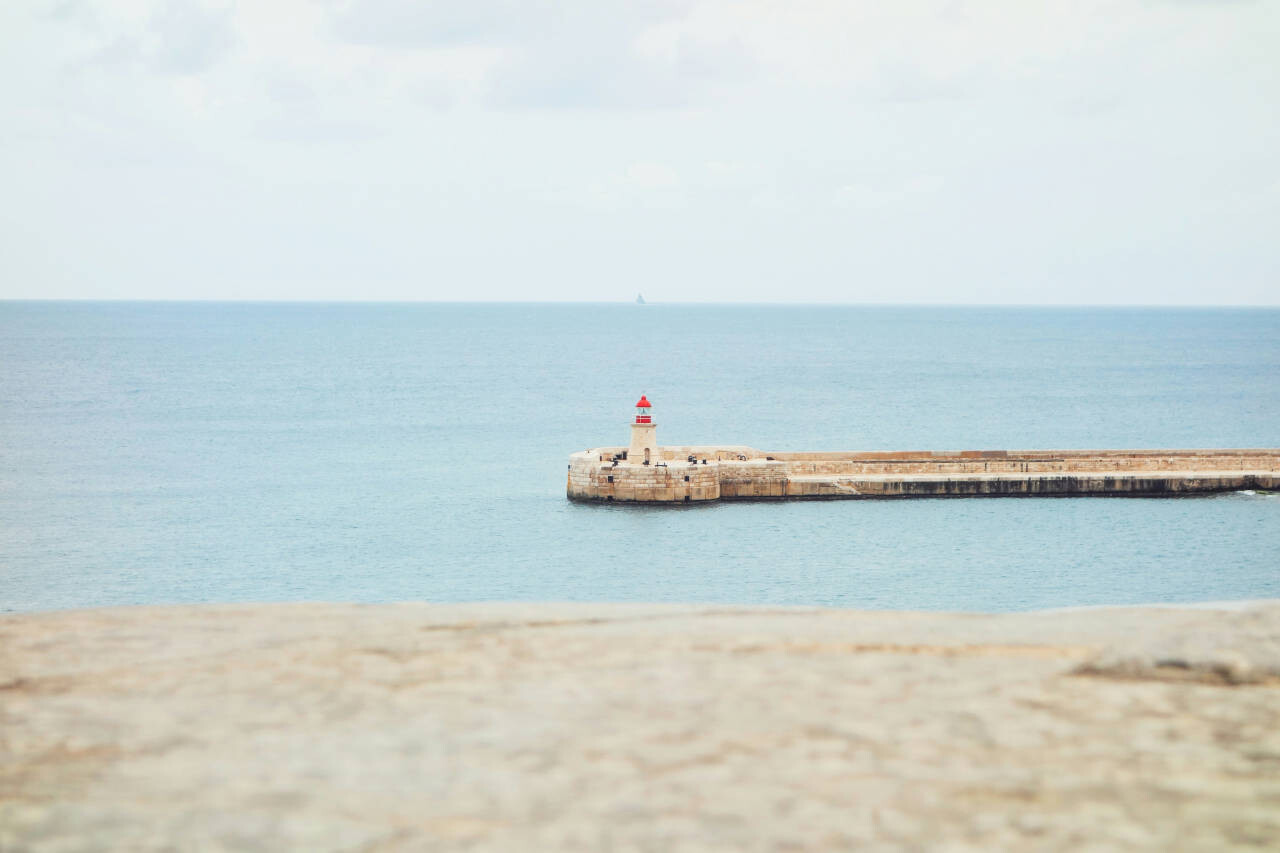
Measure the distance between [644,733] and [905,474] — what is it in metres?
50.8

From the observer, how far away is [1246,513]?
51156 millimetres

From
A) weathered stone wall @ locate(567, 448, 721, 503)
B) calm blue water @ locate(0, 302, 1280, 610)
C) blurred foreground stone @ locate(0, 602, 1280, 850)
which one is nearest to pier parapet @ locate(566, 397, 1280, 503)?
weathered stone wall @ locate(567, 448, 721, 503)

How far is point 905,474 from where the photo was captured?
55250 millimetres

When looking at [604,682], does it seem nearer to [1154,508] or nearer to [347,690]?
[347,690]

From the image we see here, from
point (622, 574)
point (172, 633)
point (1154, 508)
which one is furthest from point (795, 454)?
point (172, 633)

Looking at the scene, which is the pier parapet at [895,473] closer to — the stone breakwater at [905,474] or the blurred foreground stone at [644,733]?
the stone breakwater at [905,474]

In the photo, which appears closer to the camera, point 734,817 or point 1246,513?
point 734,817

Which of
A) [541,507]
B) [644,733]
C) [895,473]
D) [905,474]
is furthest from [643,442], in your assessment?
[644,733]

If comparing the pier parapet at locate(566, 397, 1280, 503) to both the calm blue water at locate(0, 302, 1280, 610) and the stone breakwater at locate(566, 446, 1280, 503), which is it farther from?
the calm blue water at locate(0, 302, 1280, 610)

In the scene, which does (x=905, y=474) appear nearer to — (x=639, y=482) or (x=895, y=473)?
(x=895, y=473)

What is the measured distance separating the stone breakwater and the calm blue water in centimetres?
113

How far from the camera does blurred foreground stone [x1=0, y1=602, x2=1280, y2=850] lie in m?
4.81

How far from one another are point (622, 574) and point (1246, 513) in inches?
1057

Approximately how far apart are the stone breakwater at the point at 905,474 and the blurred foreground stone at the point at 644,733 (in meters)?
44.4
